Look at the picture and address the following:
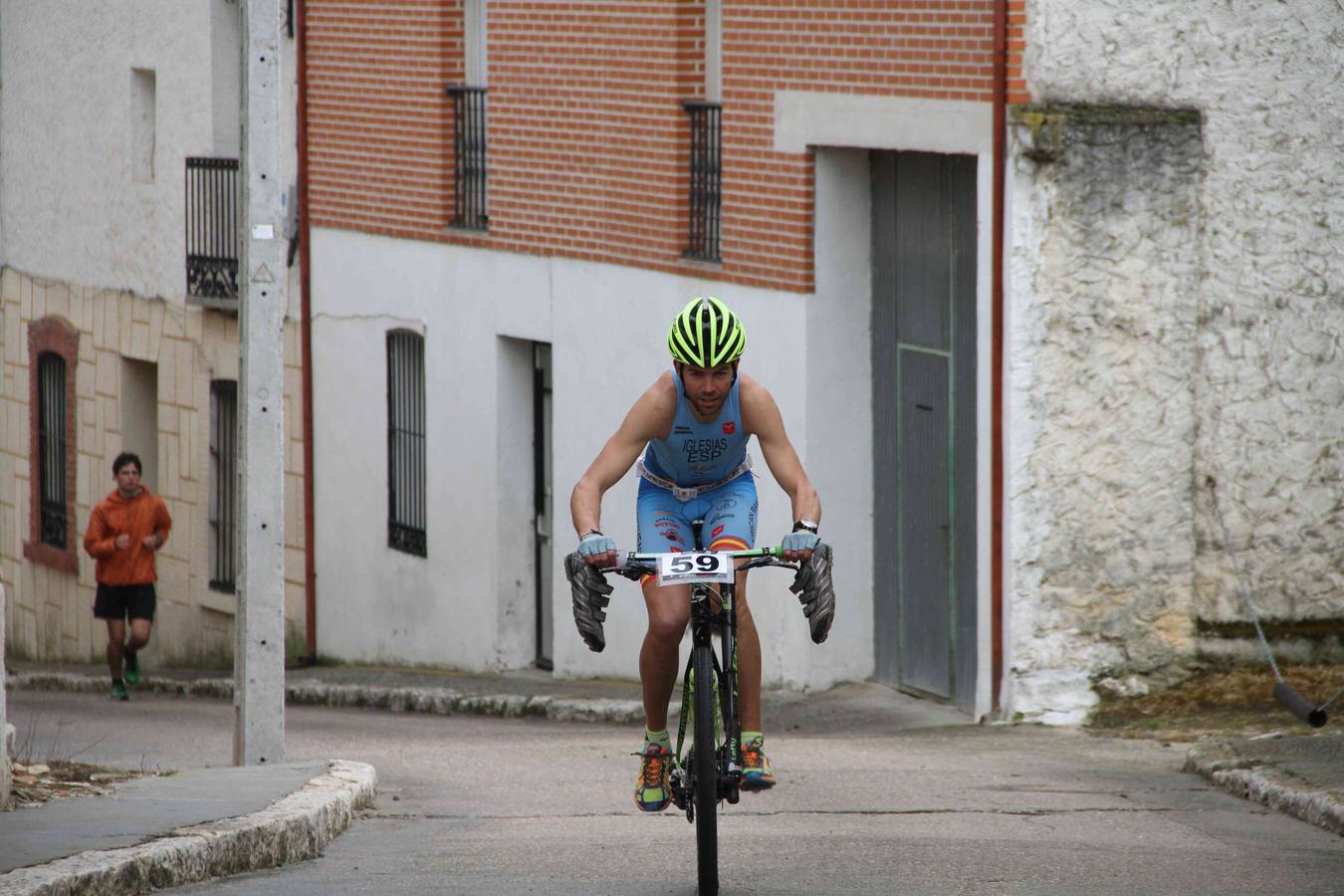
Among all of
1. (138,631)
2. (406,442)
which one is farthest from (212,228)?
(138,631)

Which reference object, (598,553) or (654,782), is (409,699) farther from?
(598,553)

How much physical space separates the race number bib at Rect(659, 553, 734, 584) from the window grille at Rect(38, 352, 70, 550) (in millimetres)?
18123

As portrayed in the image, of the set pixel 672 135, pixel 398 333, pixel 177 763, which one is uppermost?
pixel 672 135

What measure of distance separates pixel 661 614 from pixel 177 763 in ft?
15.6

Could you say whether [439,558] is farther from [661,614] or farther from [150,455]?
[661,614]

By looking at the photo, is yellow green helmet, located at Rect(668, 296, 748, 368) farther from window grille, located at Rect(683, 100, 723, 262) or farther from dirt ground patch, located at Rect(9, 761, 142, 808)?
window grille, located at Rect(683, 100, 723, 262)

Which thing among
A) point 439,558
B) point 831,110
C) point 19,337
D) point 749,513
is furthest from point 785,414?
point 19,337

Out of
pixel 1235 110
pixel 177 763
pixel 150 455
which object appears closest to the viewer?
pixel 177 763

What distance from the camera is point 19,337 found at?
24.8m

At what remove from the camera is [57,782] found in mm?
8789

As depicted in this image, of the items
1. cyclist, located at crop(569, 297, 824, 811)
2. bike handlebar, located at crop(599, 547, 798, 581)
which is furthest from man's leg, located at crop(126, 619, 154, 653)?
bike handlebar, located at crop(599, 547, 798, 581)

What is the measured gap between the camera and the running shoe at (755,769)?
24.1 feet

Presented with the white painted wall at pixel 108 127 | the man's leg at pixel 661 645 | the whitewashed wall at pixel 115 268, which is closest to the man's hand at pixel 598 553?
the man's leg at pixel 661 645

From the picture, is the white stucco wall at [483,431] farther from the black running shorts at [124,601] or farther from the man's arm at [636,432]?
the man's arm at [636,432]
